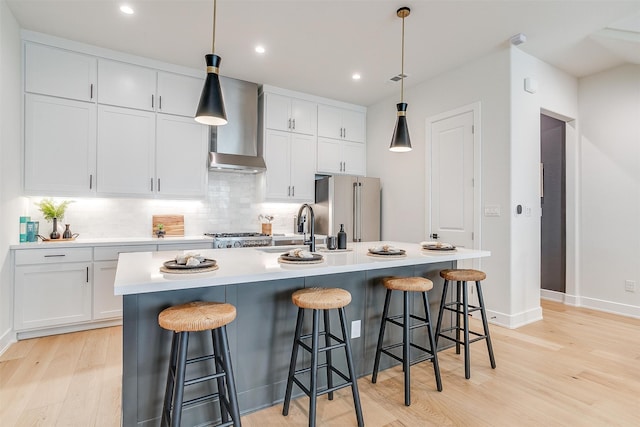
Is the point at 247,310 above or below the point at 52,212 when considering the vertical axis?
below

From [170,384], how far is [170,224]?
2829 mm

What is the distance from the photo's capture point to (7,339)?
2.89 m

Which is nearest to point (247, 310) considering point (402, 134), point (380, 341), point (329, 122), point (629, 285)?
point (380, 341)

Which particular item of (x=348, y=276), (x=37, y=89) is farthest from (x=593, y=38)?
(x=37, y=89)

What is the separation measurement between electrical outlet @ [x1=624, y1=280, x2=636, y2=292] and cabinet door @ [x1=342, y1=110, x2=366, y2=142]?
3798 mm

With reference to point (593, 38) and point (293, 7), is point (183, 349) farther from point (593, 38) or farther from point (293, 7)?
point (593, 38)

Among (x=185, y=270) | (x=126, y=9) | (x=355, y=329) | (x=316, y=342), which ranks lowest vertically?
(x=355, y=329)

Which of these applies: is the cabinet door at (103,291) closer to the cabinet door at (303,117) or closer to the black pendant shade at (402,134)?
the cabinet door at (303,117)

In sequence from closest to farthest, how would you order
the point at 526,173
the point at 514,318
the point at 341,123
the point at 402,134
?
1. the point at 402,134
2. the point at 514,318
3. the point at 526,173
4. the point at 341,123

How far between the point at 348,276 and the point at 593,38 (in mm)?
3449

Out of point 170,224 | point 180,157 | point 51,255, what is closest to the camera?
point 51,255

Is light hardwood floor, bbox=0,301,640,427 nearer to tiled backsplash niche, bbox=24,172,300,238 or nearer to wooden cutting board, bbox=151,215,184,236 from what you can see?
tiled backsplash niche, bbox=24,172,300,238

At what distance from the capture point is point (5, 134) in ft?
9.22

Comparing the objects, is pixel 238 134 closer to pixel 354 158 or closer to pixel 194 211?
pixel 194 211
